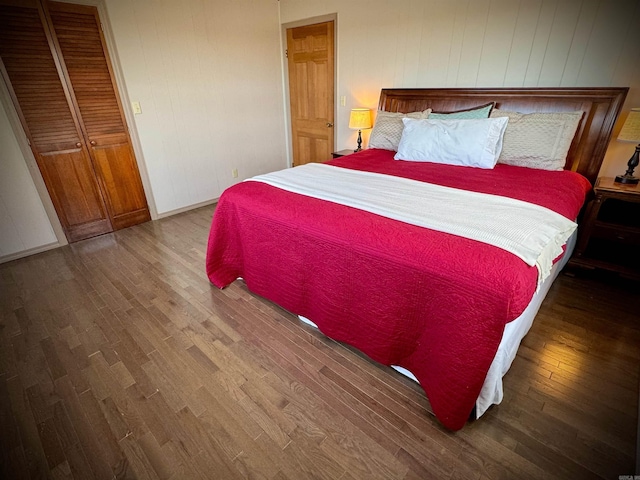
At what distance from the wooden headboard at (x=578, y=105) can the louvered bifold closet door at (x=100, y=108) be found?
10.6 feet

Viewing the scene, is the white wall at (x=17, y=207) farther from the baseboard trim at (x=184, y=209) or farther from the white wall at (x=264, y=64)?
the baseboard trim at (x=184, y=209)

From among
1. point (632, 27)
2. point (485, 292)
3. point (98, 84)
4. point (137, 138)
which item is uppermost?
point (632, 27)

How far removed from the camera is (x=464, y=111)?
2594mm

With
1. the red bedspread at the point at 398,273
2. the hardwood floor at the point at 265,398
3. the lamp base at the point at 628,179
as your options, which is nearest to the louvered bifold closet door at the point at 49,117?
the hardwood floor at the point at 265,398

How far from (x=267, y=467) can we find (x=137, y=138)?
3236 mm

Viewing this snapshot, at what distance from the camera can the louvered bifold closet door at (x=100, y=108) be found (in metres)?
2.59

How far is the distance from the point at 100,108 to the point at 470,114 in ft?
11.1

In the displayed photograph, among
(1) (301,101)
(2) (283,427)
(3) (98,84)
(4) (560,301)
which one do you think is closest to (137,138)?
(3) (98,84)

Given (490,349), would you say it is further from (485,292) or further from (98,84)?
(98,84)

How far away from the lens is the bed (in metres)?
1.17

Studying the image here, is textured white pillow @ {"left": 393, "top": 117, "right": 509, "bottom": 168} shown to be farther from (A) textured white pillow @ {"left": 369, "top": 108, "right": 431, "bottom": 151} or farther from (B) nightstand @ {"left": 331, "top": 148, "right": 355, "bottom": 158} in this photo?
(B) nightstand @ {"left": 331, "top": 148, "right": 355, "bottom": 158}

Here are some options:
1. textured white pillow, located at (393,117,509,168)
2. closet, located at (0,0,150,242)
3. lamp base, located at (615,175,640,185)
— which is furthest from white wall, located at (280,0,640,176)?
closet, located at (0,0,150,242)

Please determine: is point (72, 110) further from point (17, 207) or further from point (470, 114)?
point (470, 114)

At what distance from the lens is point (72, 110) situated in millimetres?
2738
